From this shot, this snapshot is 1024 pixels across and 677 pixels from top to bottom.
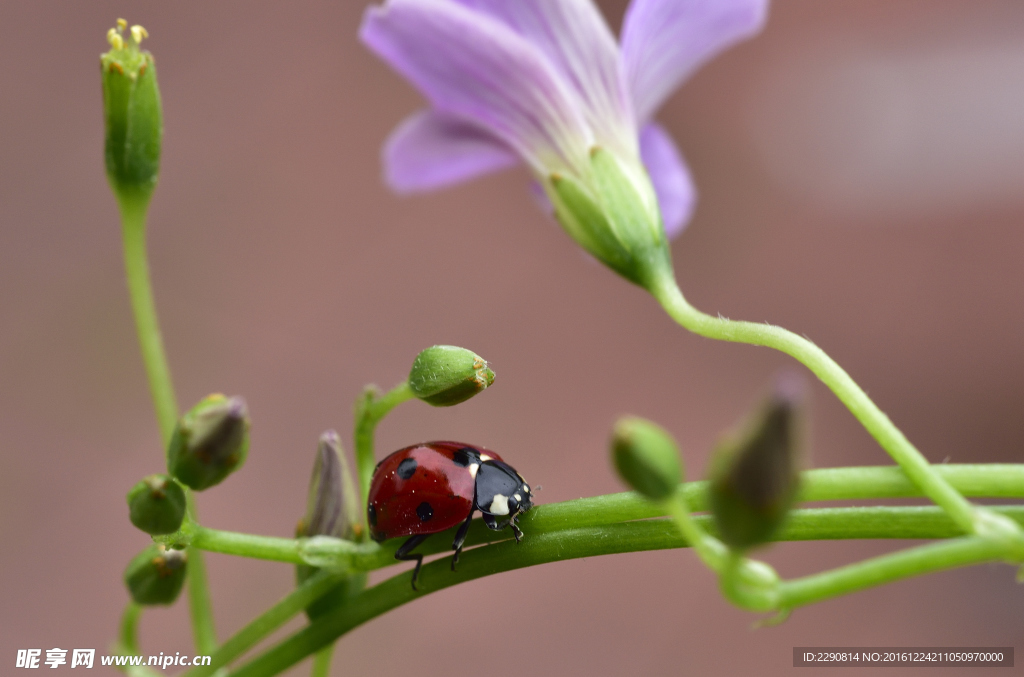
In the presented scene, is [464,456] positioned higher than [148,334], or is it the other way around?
[148,334]

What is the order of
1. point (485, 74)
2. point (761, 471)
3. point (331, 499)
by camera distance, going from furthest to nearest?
point (485, 74)
point (331, 499)
point (761, 471)

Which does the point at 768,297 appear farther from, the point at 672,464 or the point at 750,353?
the point at 672,464

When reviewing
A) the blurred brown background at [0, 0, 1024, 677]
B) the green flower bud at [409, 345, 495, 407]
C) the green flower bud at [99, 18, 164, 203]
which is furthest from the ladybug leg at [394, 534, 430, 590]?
the blurred brown background at [0, 0, 1024, 677]

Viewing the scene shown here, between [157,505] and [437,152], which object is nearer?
[157,505]

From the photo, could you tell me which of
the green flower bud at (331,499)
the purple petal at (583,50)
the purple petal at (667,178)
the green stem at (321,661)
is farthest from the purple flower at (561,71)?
the green stem at (321,661)

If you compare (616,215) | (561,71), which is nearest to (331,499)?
(616,215)

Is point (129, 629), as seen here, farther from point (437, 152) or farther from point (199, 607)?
point (437, 152)

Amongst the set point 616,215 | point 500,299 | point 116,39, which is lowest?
point 616,215
